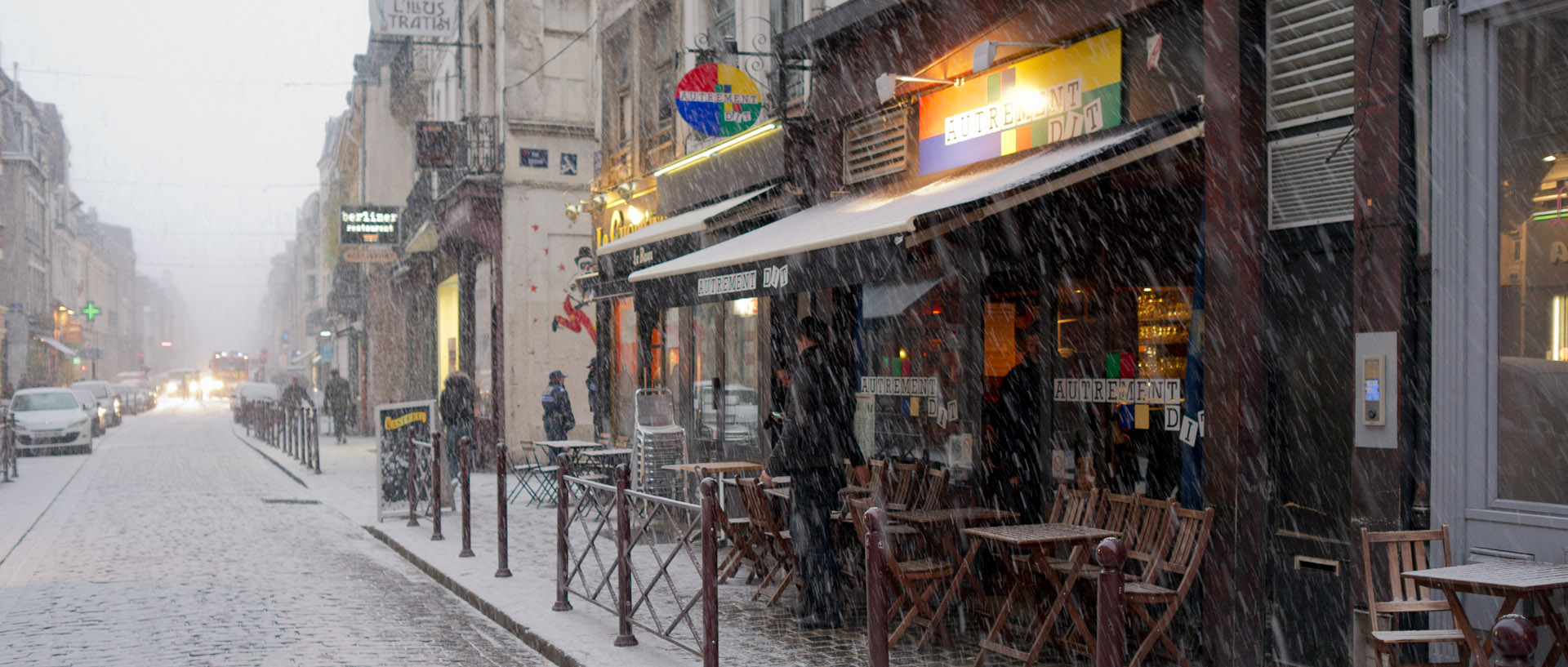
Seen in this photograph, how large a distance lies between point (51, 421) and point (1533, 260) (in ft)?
93.2

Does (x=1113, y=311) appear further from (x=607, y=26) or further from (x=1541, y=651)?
(x=607, y=26)

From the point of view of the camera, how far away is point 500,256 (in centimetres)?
2039

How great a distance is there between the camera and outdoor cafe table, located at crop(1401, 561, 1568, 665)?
13.9ft

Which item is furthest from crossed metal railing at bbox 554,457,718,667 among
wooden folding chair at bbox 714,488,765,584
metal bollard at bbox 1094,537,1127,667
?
metal bollard at bbox 1094,537,1127,667

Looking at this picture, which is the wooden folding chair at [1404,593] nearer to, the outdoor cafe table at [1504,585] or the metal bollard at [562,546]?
the outdoor cafe table at [1504,585]

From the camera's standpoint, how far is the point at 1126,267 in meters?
7.84

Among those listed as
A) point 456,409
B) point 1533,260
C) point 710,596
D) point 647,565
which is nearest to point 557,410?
point 456,409

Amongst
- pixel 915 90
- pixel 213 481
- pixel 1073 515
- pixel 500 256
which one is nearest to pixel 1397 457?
pixel 1073 515

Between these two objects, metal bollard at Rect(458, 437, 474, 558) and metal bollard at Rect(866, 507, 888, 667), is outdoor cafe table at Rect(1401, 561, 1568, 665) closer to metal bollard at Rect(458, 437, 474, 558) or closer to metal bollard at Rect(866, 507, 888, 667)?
metal bollard at Rect(866, 507, 888, 667)

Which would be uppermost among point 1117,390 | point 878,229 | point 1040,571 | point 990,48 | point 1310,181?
point 990,48

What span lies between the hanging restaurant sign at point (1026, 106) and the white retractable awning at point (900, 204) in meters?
0.20

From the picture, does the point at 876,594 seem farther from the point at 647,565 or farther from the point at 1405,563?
the point at 647,565

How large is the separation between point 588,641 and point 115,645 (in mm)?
2849

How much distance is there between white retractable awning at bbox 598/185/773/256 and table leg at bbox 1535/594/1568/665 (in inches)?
329
